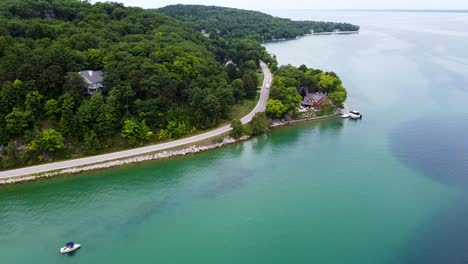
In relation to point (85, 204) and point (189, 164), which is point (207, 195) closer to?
point (189, 164)

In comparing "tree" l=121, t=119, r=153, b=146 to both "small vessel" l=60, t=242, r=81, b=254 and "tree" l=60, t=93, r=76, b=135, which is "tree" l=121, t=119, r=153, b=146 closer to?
"tree" l=60, t=93, r=76, b=135

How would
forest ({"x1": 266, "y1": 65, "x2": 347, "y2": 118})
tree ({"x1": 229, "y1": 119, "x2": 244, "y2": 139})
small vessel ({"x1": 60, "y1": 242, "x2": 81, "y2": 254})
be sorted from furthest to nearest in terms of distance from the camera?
forest ({"x1": 266, "y1": 65, "x2": 347, "y2": 118}) < tree ({"x1": 229, "y1": 119, "x2": 244, "y2": 139}) < small vessel ({"x1": 60, "y1": 242, "x2": 81, "y2": 254})

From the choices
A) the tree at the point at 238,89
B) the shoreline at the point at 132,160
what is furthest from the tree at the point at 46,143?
the tree at the point at 238,89

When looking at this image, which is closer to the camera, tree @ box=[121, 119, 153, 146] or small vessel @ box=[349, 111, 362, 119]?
tree @ box=[121, 119, 153, 146]

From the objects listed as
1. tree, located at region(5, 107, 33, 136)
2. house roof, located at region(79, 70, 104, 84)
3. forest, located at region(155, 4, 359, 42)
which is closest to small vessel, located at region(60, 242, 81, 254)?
tree, located at region(5, 107, 33, 136)

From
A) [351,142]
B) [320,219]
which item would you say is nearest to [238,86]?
[351,142]

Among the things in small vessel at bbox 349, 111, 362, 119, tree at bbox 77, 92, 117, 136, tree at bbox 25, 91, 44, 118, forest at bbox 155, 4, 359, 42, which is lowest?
small vessel at bbox 349, 111, 362, 119
